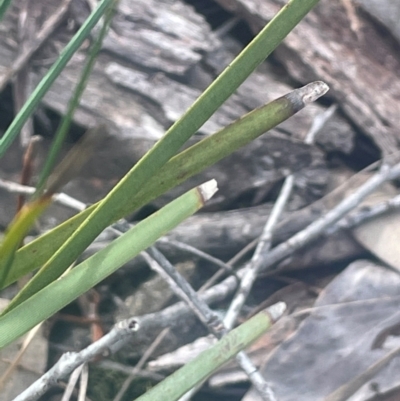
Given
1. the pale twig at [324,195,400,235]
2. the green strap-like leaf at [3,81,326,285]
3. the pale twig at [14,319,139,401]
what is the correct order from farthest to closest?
the pale twig at [324,195,400,235]
the pale twig at [14,319,139,401]
the green strap-like leaf at [3,81,326,285]

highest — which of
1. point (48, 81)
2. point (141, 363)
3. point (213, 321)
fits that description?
point (48, 81)

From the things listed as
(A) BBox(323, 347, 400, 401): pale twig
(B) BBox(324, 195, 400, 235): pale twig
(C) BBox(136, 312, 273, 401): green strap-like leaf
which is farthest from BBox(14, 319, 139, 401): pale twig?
(B) BBox(324, 195, 400, 235): pale twig

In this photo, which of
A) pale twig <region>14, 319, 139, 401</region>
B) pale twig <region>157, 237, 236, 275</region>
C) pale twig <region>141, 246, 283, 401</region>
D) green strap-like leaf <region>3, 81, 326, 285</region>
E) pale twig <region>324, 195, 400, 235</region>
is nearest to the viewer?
green strap-like leaf <region>3, 81, 326, 285</region>

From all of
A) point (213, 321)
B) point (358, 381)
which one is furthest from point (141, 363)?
point (358, 381)

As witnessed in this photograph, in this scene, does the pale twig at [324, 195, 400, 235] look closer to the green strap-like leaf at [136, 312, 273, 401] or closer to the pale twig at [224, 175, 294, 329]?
the pale twig at [224, 175, 294, 329]

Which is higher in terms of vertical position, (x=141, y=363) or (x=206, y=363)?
(x=206, y=363)

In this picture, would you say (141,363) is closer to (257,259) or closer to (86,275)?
(257,259)

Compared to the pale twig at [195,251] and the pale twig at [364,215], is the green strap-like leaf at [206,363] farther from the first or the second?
the pale twig at [364,215]

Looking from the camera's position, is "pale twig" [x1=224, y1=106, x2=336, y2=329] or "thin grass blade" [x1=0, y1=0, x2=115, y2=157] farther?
"pale twig" [x1=224, y1=106, x2=336, y2=329]
